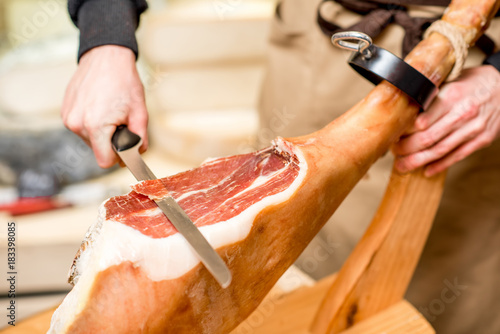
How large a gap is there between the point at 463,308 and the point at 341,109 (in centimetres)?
57

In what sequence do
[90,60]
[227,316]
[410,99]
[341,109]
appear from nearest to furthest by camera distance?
[227,316] → [410,99] → [90,60] → [341,109]

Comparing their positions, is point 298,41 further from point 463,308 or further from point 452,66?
point 463,308

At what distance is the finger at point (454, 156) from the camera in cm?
77

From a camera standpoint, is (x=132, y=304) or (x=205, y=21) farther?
(x=205, y=21)

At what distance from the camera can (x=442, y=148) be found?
2.47 ft

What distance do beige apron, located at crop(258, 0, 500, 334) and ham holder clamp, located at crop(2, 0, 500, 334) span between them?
0.28 meters

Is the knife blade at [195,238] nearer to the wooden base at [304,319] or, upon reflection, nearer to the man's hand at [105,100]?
the man's hand at [105,100]

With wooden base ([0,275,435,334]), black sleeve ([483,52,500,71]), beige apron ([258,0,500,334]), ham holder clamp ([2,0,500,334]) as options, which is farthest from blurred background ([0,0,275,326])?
black sleeve ([483,52,500,71])

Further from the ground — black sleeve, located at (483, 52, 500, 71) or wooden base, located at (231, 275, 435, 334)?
black sleeve, located at (483, 52, 500, 71)

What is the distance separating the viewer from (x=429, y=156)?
0.74 metres

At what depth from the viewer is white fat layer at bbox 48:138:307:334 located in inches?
18.0

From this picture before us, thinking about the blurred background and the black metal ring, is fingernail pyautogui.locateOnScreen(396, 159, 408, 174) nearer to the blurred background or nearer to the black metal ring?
the black metal ring

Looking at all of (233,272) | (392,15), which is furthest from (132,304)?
(392,15)

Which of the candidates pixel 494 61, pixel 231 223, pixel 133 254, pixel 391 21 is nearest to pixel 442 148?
pixel 494 61
